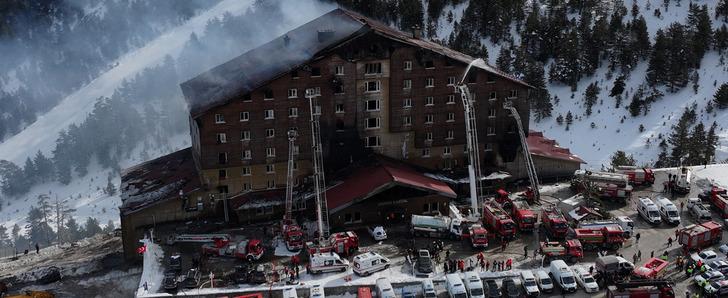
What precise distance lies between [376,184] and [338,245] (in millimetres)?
7867

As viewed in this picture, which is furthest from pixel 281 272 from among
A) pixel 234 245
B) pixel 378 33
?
pixel 378 33

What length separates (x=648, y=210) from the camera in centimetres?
6531

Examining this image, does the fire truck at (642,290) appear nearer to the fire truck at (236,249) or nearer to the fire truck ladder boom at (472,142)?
the fire truck ladder boom at (472,142)

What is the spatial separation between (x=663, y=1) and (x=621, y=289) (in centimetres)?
9250

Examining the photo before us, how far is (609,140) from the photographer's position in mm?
105000

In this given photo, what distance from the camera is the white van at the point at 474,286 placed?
53.4m

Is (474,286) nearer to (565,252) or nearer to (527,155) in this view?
(565,252)

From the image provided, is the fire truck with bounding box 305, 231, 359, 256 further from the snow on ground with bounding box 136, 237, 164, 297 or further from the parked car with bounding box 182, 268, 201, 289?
the snow on ground with bounding box 136, 237, 164, 297

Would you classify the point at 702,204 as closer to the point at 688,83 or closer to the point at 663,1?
the point at 688,83

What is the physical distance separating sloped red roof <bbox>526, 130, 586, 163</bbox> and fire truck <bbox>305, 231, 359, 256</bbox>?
24.1 meters

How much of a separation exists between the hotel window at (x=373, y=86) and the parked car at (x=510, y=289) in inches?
914

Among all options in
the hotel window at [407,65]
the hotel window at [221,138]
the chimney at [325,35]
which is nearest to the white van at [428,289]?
the hotel window at [407,65]

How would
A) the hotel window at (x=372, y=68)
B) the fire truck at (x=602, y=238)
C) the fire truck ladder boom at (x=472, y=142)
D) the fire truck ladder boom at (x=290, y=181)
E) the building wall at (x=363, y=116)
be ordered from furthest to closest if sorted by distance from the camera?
the hotel window at (x=372, y=68)
the building wall at (x=363, y=116)
the fire truck ladder boom at (x=472, y=142)
the fire truck ladder boom at (x=290, y=181)
the fire truck at (x=602, y=238)

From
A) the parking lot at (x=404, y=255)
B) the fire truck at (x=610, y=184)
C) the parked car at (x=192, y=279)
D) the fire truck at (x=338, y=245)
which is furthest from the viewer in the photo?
the fire truck at (x=610, y=184)
